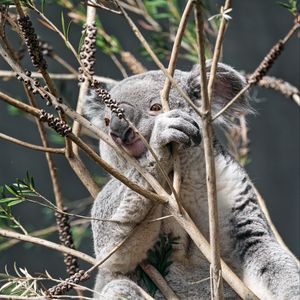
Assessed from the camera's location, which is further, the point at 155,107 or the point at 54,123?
the point at 155,107

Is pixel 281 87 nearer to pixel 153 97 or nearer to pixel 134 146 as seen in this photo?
pixel 153 97

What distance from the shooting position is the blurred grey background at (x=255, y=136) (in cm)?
574

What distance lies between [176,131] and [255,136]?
12.2ft

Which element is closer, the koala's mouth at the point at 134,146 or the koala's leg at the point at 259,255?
the koala's mouth at the point at 134,146

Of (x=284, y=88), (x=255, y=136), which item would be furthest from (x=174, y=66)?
(x=255, y=136)

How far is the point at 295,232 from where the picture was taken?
600 cm

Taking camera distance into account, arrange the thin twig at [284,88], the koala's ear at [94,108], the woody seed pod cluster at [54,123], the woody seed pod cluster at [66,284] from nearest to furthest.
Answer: the woody seed pod cluster at [54,123] → the woody seed pod cluster at [66,284] → the koala's ear at [94,108] → the thin twig at [284,88]

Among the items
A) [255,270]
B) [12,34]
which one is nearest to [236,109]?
[255,270]

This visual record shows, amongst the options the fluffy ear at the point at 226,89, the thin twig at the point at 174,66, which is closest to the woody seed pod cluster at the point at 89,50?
the thin twig at the point at 174,66

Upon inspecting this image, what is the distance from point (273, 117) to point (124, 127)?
3.61 m

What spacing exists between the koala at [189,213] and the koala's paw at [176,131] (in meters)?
0.13

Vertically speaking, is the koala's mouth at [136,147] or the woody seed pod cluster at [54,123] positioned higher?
the woody seed pod cluster at [54,123]

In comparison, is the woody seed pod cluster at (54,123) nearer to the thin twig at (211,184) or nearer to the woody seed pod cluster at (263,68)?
the thin twig at (211,184)

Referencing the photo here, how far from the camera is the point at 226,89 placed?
308cm
